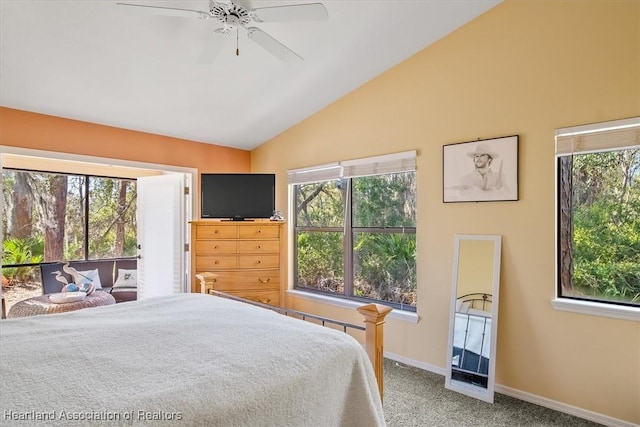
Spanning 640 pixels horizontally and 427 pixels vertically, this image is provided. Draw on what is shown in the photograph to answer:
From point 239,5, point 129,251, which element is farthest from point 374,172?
point 129,251

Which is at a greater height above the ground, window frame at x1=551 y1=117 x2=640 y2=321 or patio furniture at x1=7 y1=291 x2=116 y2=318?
window frame at x1=551 y1=117 x2=640 y2=321

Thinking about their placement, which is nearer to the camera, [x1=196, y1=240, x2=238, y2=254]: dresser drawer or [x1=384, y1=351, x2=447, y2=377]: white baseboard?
[x1=384, y1=351, x2=447, y2=377]: white baseboard

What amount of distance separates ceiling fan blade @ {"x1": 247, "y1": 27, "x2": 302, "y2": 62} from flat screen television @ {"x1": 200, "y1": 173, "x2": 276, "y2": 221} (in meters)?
1.88

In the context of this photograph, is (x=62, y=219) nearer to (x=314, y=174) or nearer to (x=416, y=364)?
(x=314, y=174)

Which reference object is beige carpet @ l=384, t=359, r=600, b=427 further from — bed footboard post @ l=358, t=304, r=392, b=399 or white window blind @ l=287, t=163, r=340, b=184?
white window blind @ l=287, t=163, r=340, b=184

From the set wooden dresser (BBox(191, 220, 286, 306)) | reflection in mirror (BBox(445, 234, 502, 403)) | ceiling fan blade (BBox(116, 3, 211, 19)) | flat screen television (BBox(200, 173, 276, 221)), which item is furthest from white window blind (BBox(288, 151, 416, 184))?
ceiling fan blade (BBox(116, 3, 211, 19))

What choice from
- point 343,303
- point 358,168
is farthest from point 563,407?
point 358,168

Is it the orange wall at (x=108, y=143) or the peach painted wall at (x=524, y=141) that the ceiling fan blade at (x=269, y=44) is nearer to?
the peach painted wall at (x=524, y=141)

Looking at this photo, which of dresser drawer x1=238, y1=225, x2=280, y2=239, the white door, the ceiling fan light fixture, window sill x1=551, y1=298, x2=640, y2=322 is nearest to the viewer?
the ceiling fan light fixture

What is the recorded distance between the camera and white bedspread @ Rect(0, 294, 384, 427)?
98cm

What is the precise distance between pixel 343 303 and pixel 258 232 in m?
1.16

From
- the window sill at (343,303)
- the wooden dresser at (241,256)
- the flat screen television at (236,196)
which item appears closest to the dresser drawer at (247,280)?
the wooden dresser at (241,256)

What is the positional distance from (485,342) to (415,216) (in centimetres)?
117

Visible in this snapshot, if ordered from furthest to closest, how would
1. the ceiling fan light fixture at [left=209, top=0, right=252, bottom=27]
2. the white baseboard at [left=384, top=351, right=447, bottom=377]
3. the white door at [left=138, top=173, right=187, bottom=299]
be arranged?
the white door at [left=138, top=173, right=187, bottom=299]
the white baseboard at [left=384, top=351, right=447, bottom=377]
the ceiling fan light fixture at [left=209, top=0, right=252, bottom=27]
